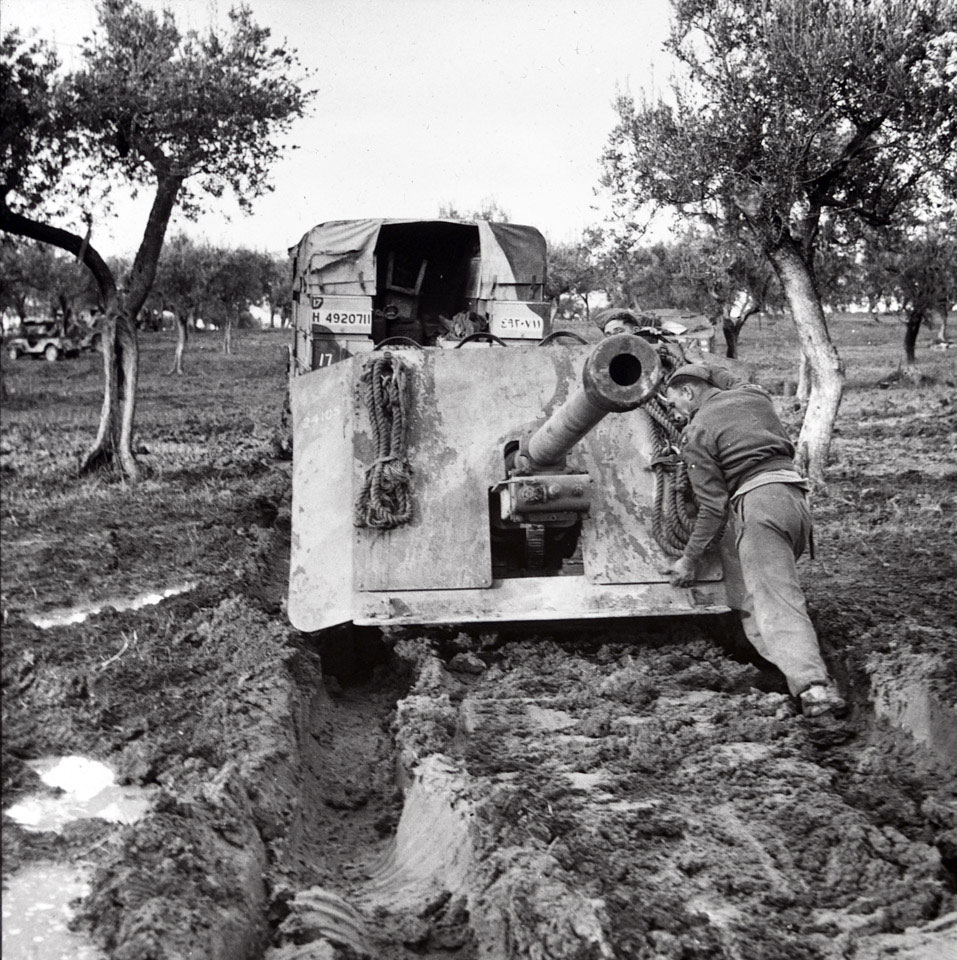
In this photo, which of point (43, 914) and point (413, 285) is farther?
point (413, 285)

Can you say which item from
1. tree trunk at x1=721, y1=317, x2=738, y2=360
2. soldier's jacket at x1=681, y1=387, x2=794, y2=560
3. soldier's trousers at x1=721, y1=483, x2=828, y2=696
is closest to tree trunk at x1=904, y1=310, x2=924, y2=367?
tree trunk at x1=721, y1=317, x2=738, y2=360

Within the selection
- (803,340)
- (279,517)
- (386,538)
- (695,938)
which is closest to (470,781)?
(695,938)

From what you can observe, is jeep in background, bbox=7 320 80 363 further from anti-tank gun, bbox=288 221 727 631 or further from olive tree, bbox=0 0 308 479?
anti-tank gun, bbox=288 221 727 631

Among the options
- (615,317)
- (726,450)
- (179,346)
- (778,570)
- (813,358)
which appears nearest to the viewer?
(778,570)

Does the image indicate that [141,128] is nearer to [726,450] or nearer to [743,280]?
[726,450]

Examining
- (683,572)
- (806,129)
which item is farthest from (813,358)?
(683,572)

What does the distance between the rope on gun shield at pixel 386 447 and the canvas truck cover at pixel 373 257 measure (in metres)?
3.89

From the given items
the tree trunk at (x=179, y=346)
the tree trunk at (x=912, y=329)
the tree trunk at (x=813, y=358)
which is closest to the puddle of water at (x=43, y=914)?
the tree trunk at (x=813, y=358)

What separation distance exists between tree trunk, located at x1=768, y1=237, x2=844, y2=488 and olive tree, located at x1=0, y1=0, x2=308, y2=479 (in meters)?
6.22

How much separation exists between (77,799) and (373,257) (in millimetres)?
6583

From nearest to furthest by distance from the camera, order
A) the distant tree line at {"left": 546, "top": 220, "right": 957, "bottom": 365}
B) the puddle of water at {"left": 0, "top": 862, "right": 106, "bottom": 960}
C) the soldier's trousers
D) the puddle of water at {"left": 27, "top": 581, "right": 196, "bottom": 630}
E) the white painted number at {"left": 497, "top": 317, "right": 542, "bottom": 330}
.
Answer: the puddle of water at {"left": 0, "top": 862, "right": 106, "bottom": 960} < the soldier's trousers < the puddle of water at {"left": 27, "top": 581, "right": 196, "bottom": 630} < the white painted number at {"left": 497, "top": 317, "right": 542, "bottom": 330} < the distant tree line at {"left": 546, "top": 220, "right": 957, "bottom": 365}

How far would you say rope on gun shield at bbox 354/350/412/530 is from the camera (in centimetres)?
562

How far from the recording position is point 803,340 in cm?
1210

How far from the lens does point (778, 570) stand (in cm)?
511
